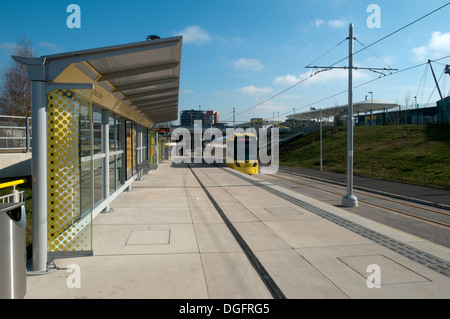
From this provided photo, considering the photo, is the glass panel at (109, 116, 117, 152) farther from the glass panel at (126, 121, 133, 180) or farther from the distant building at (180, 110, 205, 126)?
the distant building at (180, 110, 205, 126)

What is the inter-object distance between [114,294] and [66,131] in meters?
2.47

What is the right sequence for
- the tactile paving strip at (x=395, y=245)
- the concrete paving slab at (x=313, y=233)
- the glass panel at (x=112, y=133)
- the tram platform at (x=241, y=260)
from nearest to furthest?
1. the tram platform at (x=241, y=260)
2. the tactile paving strip at (x=395, y=245)
3. the concrete paving slab at (x=313, y=233)
4. the glass panel at (x=112, y=133)

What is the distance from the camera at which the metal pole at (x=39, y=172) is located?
457 cm

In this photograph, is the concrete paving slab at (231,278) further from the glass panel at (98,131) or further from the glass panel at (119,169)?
the glass panel at (119,169)

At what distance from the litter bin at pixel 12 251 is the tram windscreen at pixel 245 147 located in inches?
777

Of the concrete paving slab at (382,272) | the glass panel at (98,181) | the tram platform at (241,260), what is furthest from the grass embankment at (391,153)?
the glass panel at (98,181)

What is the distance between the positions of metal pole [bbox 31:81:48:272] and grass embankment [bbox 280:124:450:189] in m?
17.8

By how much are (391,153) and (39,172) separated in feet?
Result: 98.4

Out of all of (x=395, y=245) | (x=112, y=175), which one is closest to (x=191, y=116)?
(x=112, y=175)

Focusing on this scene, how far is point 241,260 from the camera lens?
5.29 meters

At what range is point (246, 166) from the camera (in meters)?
23.8

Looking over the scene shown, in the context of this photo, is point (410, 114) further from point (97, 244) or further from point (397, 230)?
point (97, 244)

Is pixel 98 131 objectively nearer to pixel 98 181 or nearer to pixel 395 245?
pixel 98 181

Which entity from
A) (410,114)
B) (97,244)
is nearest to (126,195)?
(97,244)
